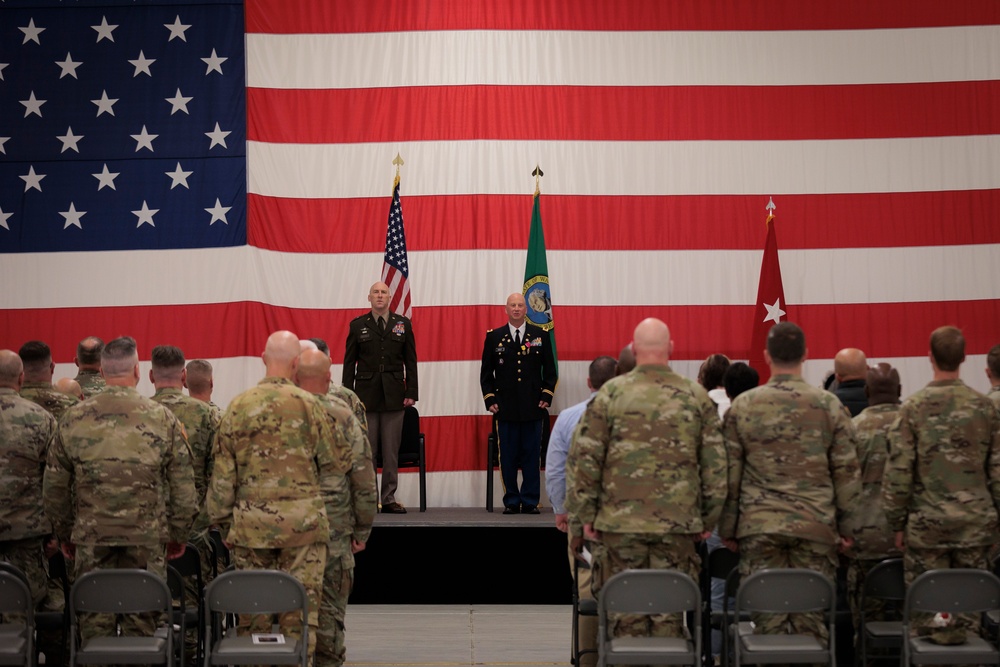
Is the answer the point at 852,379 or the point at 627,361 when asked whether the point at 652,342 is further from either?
the point at 852,379

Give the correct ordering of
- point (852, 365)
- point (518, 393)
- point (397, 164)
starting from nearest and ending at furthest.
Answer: point (852, 365), point (518, 393), point (397, 164)

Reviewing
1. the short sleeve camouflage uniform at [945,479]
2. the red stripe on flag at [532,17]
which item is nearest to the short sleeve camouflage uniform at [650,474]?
the short sleeve camouflage uniform at [945,479]

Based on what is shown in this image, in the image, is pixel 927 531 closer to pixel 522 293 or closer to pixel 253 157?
pixel 522 293

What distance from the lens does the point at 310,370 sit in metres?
4.43

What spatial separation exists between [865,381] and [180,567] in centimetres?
310

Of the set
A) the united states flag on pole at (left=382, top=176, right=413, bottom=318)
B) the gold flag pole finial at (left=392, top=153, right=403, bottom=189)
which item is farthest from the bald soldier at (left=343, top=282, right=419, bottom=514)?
the gold flag pole finial at (left=392, top=153, right=403, bottom=189)

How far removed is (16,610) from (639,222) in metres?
5.71

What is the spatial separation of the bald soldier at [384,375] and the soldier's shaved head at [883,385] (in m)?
3.59

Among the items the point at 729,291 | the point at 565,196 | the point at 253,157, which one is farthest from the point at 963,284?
the point at 253,157

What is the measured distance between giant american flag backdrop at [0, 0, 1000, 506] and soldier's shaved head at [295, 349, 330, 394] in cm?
382

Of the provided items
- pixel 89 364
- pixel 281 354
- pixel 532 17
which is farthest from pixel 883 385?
pixel 532 17

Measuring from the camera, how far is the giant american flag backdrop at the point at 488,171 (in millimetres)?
8352

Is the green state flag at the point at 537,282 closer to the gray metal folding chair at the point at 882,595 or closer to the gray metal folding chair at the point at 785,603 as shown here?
the gray metal folding chair at the point at 882,595

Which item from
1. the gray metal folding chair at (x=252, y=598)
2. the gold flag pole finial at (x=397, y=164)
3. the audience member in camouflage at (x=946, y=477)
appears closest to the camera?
the gray metal folding chair at (x=252, y=598)
